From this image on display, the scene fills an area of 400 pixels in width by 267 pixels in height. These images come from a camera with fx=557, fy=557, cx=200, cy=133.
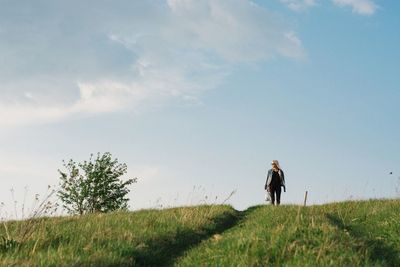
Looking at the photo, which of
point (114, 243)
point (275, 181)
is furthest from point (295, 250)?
point (275, 181)

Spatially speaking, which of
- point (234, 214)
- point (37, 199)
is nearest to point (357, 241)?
point (37, 199)

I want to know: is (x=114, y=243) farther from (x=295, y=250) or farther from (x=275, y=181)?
(x=275, y=181)

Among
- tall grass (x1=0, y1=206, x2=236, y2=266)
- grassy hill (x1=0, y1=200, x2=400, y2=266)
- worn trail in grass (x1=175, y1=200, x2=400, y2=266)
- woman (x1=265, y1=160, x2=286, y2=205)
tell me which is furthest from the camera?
woman (x1=265, y1=160, x2=286, y2=205)

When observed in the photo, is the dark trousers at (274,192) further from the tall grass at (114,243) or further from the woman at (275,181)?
the tall grass at (114,243)

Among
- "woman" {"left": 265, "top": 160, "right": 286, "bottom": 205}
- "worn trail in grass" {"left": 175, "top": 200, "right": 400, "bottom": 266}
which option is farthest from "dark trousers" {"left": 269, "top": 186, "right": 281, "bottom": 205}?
"worn trail in grass" {"left": 175, "top": 200, "right": 400, "bottom": 266}

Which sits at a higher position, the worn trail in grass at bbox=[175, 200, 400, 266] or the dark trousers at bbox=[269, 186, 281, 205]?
the dark trousers at bbox=[269, 186, 281, 205]

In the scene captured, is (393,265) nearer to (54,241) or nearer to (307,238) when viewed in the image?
(307,238)


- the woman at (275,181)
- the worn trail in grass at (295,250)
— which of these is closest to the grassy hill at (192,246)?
the worn trail in grass at (295,250)

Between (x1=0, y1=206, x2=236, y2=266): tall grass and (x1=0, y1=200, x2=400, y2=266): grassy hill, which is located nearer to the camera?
(x1=0, y1=200, x2=400, y2=266): grassy hill

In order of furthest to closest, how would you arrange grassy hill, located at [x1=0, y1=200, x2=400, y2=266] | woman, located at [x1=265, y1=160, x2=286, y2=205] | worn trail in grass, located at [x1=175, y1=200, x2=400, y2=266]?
woman, located at [x1=265, y1=160, x2=286, y2=205] → grassy hill, located at [x1=0, y1=200, x2=400, y2=266] → worn trail in grass, located at [x1=175, y1=200, x2=400, y2=266]

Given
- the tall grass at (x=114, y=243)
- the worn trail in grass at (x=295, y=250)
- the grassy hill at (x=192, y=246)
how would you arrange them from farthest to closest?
the tall grass at (x=114, y=243) < the grassy hill at (x=192, y=246) < the worn trail in grass at (x=295, y=250)

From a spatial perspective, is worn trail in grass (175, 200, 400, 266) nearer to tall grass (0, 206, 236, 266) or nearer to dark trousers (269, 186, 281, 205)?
tall grass (0, 206, 236, 266)

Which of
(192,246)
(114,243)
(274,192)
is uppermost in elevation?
(274,192)

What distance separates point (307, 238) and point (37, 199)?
611 centimetres
